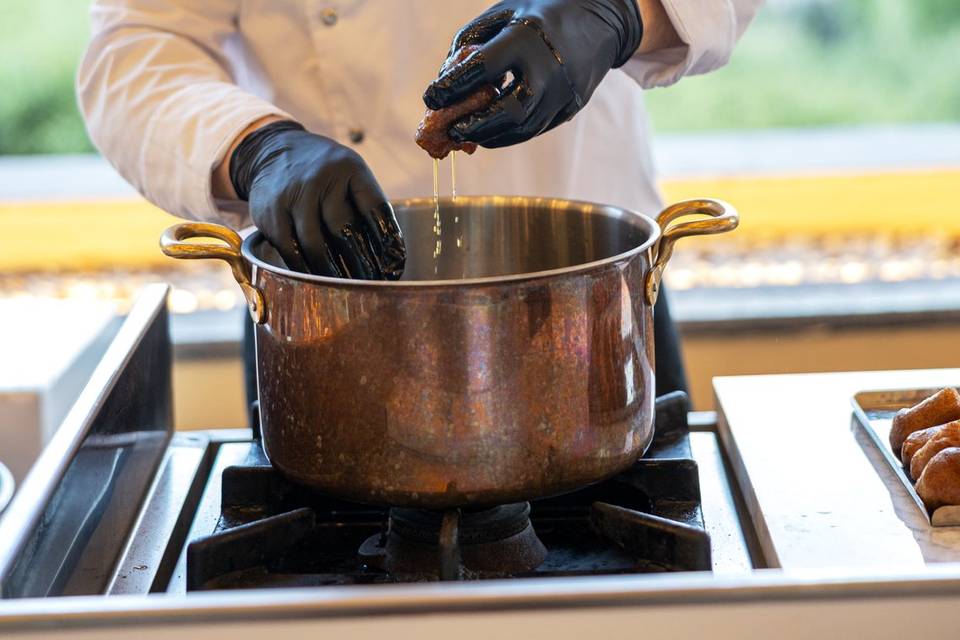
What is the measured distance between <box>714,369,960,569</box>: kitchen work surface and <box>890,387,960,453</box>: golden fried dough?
23mm

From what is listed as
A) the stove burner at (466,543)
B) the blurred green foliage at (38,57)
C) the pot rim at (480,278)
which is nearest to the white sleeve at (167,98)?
the pot rim at (480,278)

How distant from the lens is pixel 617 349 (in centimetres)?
79

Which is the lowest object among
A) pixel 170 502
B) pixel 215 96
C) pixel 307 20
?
pixel 170 502

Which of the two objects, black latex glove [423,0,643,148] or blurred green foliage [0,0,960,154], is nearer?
black latex glove [423,0,643,148]

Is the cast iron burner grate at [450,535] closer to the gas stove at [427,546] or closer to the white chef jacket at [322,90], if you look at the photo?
the gas stove at [427,546]

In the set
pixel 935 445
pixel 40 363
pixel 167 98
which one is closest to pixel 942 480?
pixel 935 445

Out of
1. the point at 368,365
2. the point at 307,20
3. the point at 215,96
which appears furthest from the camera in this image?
the point at 307,20

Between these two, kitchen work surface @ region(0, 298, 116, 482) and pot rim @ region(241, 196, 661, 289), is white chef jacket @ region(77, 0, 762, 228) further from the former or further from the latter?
kitchen work surface @ region(0, 298, 116, 482)

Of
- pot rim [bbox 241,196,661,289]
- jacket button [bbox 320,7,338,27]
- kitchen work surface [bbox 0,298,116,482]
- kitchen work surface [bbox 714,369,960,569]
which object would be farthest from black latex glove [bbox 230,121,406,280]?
kitchen work surface [bbox 0,298,116,482]

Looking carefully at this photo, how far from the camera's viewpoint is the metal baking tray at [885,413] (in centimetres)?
86

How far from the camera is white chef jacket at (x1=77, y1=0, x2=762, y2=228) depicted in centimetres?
122

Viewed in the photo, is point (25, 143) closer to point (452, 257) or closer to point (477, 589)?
point (452, 257)

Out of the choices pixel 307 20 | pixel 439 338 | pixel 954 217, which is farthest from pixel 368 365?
pixel 954 217

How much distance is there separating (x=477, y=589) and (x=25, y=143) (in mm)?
3021
